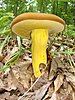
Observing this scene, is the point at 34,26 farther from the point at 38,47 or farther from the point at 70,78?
the point at 70,78

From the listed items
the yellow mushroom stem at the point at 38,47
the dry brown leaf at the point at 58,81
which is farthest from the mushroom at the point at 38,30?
the dry brown leaf at the point at 58,81

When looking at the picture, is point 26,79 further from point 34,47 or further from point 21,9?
point 21,9

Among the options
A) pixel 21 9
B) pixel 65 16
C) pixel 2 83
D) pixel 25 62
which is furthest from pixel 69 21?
pixel 2 83

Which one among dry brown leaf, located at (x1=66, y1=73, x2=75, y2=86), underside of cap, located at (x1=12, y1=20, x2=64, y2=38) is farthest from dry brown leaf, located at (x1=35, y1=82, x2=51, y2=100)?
underside of cap, located at (x1=12, y1=20, x2=64, y2=38)

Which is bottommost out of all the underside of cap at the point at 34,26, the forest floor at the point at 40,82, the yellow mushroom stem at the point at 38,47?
the forest floor at the point at 40,82

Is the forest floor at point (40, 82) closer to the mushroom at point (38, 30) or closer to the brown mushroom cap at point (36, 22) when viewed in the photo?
the mushroom at point (38, 30)

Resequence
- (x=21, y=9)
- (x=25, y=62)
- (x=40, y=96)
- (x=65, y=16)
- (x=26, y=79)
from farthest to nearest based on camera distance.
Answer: (x=65, y=16), (x=21, y=9), (x=25, y=62), (x=26, y=79), (x=40, y=96)
